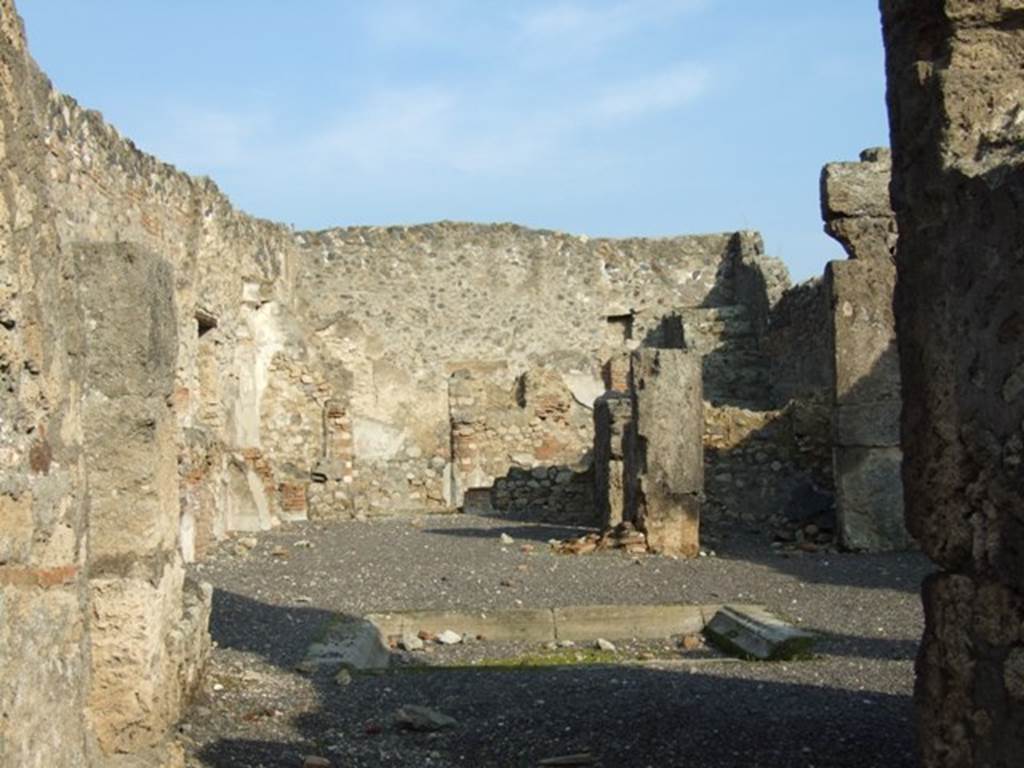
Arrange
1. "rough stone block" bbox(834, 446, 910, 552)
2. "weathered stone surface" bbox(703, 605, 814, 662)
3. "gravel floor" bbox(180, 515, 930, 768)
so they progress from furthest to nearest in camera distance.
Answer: "rough stone block" bbox(834, 446, 910, 552)
"weathered stone surface" bbox(703, 605, 814, 662)
"gravel floor" bbox(180, 515, 930, 768)

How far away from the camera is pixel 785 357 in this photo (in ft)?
58.1

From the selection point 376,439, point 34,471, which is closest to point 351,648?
point 34,471

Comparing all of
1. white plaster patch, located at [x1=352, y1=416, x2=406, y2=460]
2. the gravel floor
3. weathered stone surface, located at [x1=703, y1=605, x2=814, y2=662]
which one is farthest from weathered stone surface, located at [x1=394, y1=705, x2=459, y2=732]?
white plaster patch, located at [x1=352, y1=416, x2=406, y2=460]

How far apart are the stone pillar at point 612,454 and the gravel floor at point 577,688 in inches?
100

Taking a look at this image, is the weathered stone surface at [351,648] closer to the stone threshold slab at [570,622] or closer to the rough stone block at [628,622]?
the stone threshold slab at [570,622]

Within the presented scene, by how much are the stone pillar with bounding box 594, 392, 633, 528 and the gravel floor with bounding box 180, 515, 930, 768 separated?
2544 mm

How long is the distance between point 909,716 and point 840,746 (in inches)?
20.6

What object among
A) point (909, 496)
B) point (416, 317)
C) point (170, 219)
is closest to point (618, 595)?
point (909, 496)

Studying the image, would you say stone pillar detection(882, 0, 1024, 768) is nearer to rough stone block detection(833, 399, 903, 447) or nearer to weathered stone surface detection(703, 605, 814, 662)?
weathered stone surface detection(703, 605, 814, 662)

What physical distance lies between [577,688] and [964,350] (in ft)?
9.80

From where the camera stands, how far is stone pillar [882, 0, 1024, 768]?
2926 millimetres

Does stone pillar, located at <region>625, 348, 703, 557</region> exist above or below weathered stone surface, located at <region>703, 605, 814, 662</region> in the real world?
above

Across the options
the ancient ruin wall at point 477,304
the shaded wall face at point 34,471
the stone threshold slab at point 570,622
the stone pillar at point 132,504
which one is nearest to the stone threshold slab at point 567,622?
the stone threshold slab at point 570,622

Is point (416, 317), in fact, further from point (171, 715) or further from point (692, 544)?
point (171, 715)
